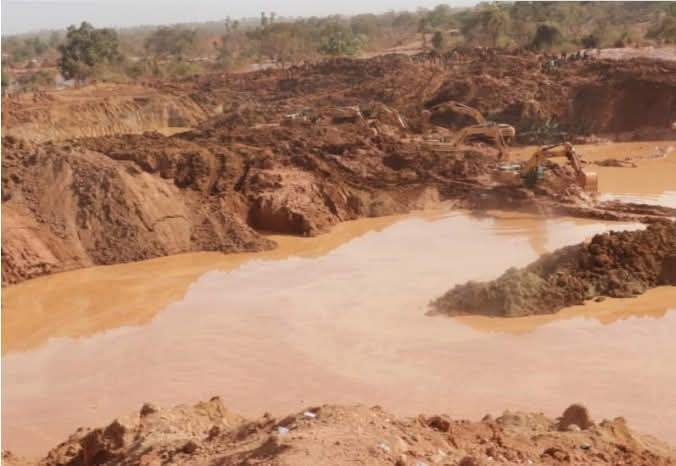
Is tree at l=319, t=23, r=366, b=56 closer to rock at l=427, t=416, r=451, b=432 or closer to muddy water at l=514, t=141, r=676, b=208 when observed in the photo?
muddy water at l=514, t=141, r=676, b=208

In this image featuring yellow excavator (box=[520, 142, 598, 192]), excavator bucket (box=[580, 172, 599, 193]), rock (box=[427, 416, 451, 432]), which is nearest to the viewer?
rock (box=[427, 416, 451, 432])

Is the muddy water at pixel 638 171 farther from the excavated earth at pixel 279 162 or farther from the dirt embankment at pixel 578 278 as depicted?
the dirt embankment at pixel 578 278

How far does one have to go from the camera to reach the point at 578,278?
→ 13742 millimetres

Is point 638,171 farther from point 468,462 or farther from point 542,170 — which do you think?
point 468,462

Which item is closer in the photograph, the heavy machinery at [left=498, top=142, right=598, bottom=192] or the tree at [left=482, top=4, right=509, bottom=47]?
the heavy machinery at [left=498, top=142, right=598, bottom=192]

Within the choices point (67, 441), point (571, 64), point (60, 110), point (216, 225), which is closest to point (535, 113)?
point (571, 64)

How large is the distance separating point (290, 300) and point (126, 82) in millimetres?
25470

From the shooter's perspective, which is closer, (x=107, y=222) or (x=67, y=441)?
(x=67, y=441)

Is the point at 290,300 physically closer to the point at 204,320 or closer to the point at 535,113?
the point at 204,320

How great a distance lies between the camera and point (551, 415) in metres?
9.91

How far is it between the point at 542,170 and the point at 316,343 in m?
9.20

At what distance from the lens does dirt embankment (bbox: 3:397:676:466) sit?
263 inches

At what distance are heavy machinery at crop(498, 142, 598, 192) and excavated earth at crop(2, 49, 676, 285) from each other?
32 centimetres

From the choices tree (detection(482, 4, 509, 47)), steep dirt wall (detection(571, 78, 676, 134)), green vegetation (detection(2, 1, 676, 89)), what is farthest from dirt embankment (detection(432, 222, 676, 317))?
tree (detection(482, 4, 509, 47))
